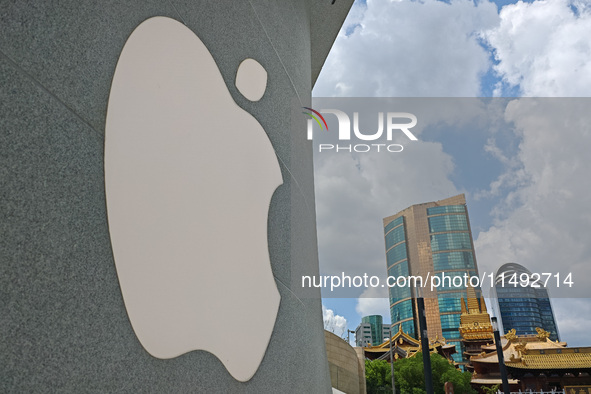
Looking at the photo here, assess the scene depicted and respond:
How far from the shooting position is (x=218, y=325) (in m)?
2.78

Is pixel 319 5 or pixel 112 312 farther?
pixel 319 5

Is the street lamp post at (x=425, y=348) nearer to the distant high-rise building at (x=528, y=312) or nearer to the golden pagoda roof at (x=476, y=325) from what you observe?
the golden pagoda roof at (x=476, y=325)

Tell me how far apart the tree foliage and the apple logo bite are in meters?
22.6

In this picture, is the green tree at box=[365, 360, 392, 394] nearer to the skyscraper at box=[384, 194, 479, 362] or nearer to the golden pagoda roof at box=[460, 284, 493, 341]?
the golden pagoda roof at box=[460, 284, 493, 341]

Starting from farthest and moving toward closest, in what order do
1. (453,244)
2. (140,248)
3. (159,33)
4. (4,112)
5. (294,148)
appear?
1. (453,244)
2. (294,148)
3. (159,33)
4. (140,248)
5. (4,112)

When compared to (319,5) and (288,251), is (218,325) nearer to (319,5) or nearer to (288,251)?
(288,251)

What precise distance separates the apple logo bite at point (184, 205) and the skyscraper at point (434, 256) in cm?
7720

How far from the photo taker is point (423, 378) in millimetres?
23391

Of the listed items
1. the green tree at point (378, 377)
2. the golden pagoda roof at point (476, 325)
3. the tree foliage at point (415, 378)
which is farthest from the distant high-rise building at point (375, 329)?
the tree foliage at point (415, 378)

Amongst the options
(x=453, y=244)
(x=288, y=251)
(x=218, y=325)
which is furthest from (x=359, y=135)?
(x=453, y=244)

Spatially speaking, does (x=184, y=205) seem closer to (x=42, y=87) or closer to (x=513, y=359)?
(x=42, y=87)

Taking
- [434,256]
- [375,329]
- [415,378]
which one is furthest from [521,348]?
[375,329]

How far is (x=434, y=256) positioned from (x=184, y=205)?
280ft

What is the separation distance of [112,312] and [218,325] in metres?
1.05
